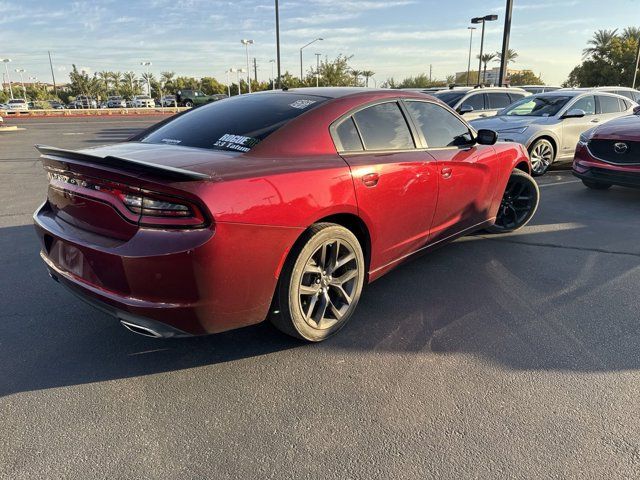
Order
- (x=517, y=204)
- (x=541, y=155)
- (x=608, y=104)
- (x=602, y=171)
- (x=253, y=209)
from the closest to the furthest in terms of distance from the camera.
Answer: (x=253, y=209) < (x=517, y=204) < (x=602, y=171) < (x=541, y=155) < (x=608, y=104)

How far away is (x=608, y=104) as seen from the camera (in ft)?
33.5

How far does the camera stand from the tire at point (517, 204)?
17.3 ft

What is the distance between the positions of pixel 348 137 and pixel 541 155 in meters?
7.14

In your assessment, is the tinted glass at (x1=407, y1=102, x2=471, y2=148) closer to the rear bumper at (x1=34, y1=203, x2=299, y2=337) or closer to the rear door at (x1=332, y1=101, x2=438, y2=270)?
the rear door at (x1=332, y1=101, x2=438, y2=270)

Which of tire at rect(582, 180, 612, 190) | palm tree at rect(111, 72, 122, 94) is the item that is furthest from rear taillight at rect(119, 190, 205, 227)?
palm tree at rect(111, 72, 122, 94)

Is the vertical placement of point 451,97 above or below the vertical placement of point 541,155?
above

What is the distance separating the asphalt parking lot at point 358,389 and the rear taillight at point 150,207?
3.19ft

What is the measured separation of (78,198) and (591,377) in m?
3.08

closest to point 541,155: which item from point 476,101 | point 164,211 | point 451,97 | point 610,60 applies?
point 476,101

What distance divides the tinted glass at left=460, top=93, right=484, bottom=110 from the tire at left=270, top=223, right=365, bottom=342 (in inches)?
401

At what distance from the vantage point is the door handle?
120 inches

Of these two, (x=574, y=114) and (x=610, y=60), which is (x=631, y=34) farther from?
(x=574, y=114)

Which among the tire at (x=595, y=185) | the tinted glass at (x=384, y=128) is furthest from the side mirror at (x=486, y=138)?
the tire at (x=595, y=185)

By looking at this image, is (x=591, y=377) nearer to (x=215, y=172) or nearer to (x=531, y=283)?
(x=531, y=283)
